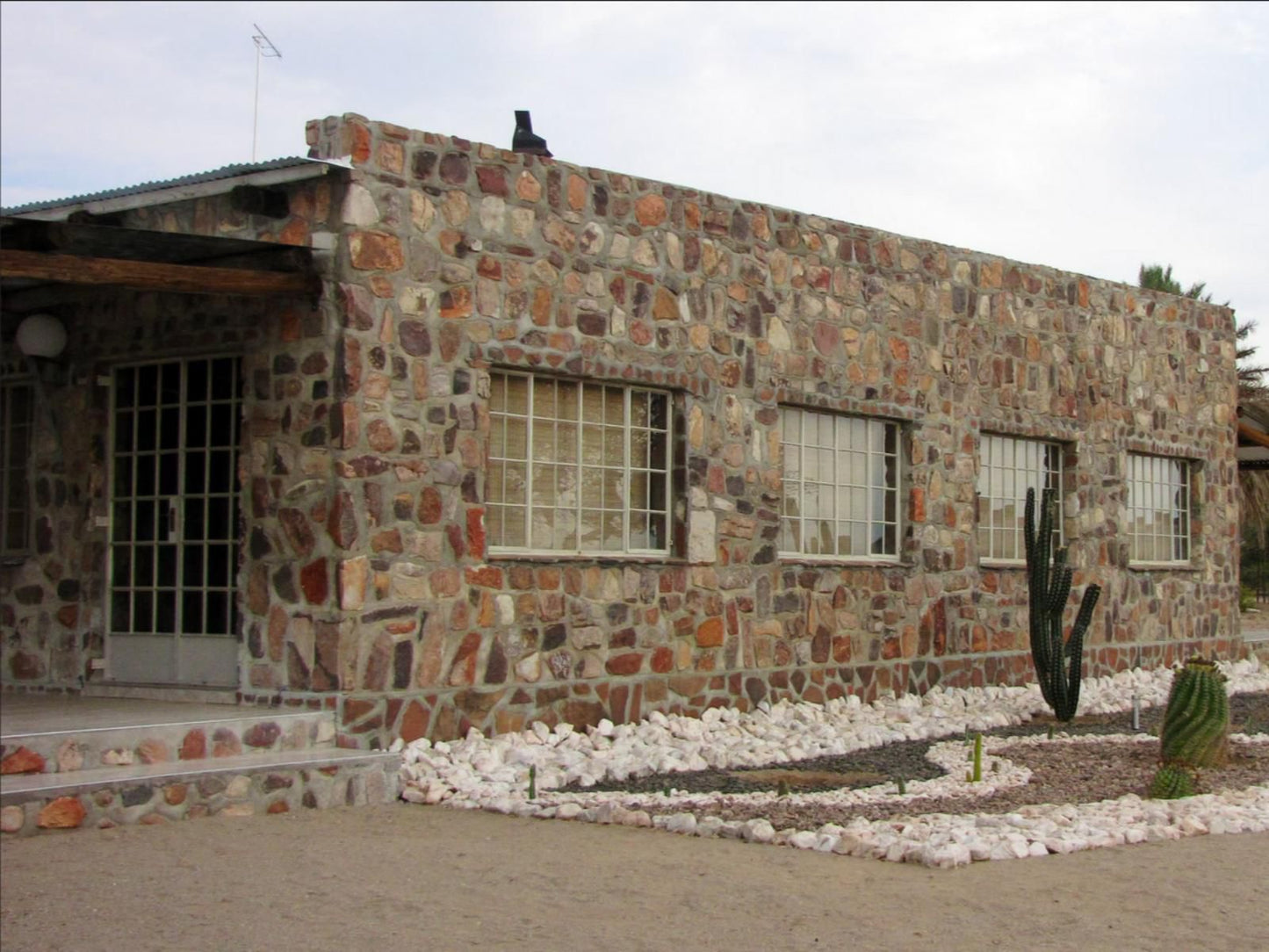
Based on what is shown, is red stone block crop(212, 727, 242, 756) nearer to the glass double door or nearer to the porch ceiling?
the glass double door

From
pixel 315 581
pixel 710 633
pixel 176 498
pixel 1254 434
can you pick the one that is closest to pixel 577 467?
pixel 710 633

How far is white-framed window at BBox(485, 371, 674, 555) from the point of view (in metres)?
11.7

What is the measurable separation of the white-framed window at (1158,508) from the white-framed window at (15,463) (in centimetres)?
1079

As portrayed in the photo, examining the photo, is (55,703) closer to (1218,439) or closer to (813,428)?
(813,428)

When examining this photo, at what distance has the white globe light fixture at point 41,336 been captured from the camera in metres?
12.1

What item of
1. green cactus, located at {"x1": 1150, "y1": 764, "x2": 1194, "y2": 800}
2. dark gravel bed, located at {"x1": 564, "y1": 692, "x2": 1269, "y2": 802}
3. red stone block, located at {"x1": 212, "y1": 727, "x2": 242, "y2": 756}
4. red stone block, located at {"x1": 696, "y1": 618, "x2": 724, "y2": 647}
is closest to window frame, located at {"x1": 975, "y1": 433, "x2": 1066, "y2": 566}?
dark gravel bed, located at {"x1": 564, "y1": 692, "x2": 1269, "y2": 802}

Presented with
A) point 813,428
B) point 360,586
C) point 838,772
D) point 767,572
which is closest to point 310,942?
point 360,586

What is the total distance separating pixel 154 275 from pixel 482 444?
249cm

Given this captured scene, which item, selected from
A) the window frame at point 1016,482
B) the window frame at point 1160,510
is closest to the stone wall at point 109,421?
the window frame at point 1016,482

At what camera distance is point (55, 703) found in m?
11.3

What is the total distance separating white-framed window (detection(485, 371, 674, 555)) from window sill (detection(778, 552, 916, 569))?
141 cm

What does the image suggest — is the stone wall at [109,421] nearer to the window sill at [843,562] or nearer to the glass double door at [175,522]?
the glass double door at [175,522]

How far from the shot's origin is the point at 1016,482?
53.4 ft

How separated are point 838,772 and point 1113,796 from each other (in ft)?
5.77
